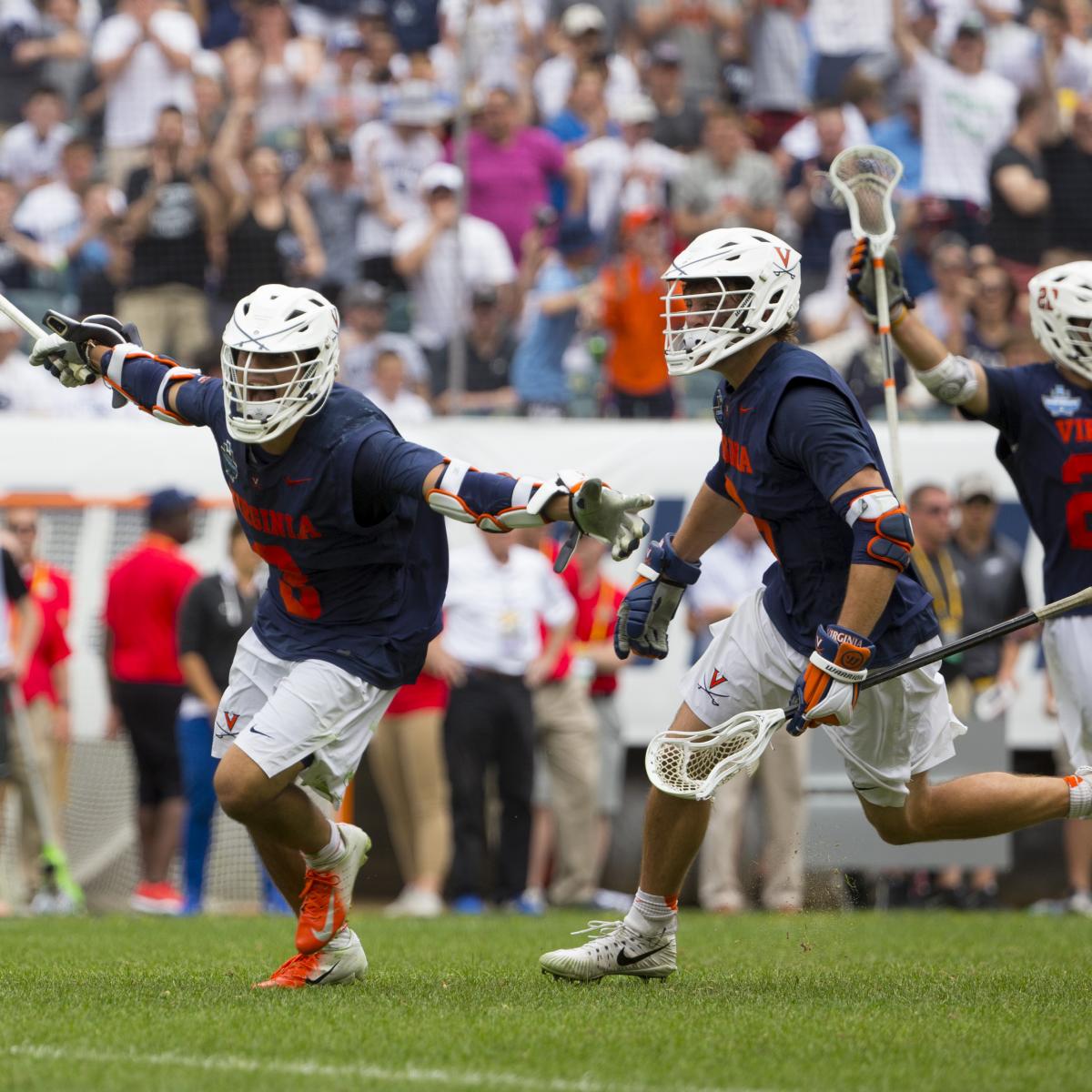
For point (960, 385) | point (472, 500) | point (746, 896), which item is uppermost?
point (960, 385)

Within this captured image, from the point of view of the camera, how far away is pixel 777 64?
51.1 ft

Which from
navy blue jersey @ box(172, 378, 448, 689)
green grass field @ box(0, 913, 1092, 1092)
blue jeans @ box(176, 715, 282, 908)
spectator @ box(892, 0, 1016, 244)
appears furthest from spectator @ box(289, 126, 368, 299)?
navy blue jersey @ box(172, 378, 448, 689)


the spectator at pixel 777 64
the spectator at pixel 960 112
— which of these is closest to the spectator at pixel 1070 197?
the spectator at pixel 960 112

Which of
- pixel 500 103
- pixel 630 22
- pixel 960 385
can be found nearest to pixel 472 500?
pixel 960 385

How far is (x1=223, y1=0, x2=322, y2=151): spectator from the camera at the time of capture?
14.4 metres

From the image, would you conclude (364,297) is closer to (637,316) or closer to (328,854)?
(637,316)

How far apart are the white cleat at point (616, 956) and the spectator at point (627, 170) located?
8593mm

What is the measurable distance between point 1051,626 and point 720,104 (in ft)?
29.4

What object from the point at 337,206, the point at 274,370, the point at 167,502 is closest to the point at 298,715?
the point at 274,370

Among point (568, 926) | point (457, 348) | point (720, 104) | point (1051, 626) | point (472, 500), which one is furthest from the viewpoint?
point (720, 104)

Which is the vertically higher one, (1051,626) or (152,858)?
(1051,626)

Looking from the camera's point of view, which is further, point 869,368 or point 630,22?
point 630,22

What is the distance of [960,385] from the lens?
663 cm

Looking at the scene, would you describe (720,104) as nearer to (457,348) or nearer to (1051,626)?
(457,348)
